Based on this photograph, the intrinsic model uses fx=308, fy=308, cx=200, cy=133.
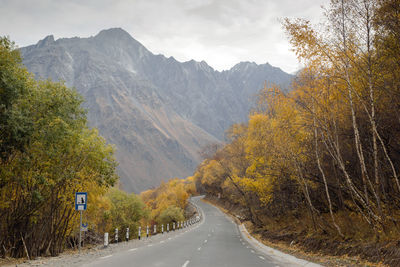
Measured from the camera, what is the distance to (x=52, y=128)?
46.1 feet

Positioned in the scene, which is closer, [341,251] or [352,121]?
[341,251]

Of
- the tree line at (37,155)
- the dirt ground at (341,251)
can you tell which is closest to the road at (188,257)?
the dirt ground at (341,251)

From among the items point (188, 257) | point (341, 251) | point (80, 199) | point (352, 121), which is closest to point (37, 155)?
point (80, 199)

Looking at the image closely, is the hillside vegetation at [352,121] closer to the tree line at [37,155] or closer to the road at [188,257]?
the road at [188,257]

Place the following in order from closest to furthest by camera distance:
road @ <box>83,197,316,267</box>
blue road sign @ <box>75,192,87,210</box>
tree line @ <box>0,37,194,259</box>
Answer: road @ <box>83,197,316,267</box> → tree line @ <box>0,37,194,259</box> → blue road sign @ <box>75,192,87,210</box>

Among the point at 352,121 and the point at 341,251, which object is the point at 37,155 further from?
the point at 352,121

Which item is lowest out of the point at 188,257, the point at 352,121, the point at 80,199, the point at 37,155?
the point at 188,257

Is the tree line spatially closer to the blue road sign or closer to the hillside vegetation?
the blue road sign

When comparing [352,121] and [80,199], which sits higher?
[352,121]

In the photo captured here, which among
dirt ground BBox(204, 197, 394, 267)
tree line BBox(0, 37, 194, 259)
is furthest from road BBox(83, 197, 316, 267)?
tree line BBox(0, 37, 194, 259)

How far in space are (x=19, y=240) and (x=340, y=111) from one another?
19096 millimetres

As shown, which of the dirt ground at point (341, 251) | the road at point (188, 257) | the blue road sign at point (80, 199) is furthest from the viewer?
the blue road sign at point (80, 199)

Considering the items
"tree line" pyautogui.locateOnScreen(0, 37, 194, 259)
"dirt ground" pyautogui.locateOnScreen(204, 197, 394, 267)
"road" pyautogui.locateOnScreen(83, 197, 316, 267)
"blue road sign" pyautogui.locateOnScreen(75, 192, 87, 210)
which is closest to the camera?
"dirt ground" pyautogui.locateOnScreen(204, 197, 394, 267)

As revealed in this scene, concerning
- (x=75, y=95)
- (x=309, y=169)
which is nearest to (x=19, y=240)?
(x=75, y=95)
